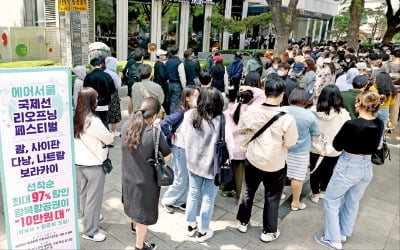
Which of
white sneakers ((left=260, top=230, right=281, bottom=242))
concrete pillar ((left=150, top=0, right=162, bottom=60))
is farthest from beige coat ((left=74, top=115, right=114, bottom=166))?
concrete pillar ((left=150, top=0, right=162, bottom=60))

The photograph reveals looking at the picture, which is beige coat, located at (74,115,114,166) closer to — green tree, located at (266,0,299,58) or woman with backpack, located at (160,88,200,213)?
woman with backpack, located at (160,88,200,213)

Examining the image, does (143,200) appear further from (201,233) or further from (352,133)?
(352,133)

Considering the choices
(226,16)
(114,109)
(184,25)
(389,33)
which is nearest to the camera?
(114,109)

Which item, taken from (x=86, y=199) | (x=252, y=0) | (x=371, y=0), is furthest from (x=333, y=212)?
(x=371, y=0)

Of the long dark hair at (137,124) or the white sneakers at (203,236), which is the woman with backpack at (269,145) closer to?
the white sneakers at (203,236)

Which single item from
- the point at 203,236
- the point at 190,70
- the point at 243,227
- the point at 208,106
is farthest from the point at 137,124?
the point at 190,70

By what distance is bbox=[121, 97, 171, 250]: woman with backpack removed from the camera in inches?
115

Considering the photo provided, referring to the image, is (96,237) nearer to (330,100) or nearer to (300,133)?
(300,133)

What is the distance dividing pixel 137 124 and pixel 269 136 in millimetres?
1306

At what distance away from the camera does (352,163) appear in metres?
3.38

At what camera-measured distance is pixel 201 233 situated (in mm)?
3664

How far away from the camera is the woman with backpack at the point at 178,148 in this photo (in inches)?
149

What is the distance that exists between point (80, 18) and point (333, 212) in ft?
36.7

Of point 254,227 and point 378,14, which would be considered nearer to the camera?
point 254,227
